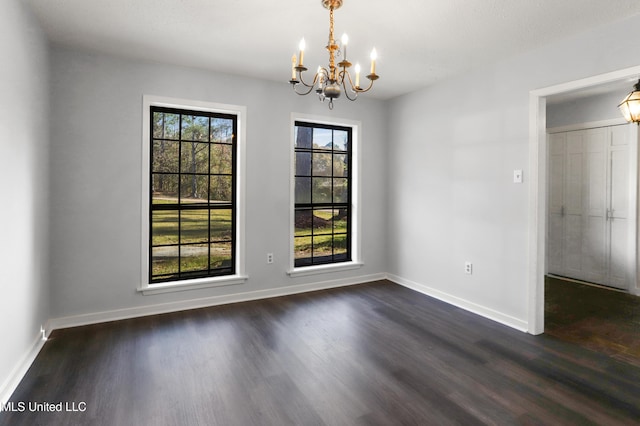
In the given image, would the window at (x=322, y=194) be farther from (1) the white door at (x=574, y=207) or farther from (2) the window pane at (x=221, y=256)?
(1) the white door at (x=574, y=207)

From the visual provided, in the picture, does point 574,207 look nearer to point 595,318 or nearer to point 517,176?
point 595,318

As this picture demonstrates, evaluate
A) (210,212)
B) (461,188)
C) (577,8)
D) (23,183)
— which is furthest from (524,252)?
(23,183)

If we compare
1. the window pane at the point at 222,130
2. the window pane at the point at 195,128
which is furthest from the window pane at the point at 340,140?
the window pane at the point at 195,128

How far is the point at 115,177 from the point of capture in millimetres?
3424

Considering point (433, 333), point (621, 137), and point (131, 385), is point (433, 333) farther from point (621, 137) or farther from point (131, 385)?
point (621, 137)

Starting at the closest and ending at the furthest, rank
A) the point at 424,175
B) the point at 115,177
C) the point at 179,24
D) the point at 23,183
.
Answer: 1. the point at 23,183
2. the point at 179,24
3. the point at 115,177
4. the point at 424,175

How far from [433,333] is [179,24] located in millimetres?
3439

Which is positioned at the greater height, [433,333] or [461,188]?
[461,188]

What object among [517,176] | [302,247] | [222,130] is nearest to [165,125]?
[222,130]

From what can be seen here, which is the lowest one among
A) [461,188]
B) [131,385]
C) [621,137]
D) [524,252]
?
[131,385]

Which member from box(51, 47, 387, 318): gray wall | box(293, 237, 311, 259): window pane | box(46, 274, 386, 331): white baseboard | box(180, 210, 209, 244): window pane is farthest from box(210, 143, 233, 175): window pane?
box(46, 274, 386, 331): white baseboard

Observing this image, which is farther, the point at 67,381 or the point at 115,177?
the point at 115,177

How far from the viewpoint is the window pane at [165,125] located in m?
3.70

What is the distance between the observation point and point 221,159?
404 cm
